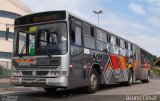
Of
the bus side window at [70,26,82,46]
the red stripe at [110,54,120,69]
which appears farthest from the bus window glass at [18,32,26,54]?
the red stripe at [110,54,120,69]

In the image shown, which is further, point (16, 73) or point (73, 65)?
point (16, 73)

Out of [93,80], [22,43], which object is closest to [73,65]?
[22,43]

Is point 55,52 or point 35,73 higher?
point 55,52

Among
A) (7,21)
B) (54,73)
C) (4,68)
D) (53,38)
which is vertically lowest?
(54,73)

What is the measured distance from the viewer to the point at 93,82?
578 inches

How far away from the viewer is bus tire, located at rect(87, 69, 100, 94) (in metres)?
14.3

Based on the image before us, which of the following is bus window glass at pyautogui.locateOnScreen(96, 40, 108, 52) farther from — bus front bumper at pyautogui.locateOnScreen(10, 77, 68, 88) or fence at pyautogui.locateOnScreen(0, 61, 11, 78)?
fence at pyautogui.locateOnScreen(0, 61, 11, 78)

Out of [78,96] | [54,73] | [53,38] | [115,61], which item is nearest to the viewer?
[54,73]

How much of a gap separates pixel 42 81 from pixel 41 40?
1583mm

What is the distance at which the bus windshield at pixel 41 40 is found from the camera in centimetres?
1224

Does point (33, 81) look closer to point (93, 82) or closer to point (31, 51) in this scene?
point (31, 51)

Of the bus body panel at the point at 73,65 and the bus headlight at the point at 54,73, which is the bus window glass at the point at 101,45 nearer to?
the bus body panel at the point at 73,65

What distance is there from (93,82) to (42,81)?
322 cm

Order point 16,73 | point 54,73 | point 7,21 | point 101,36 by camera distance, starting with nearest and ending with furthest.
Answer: point 54,73 < point 16,73 < point 101,36 < point 7,21
